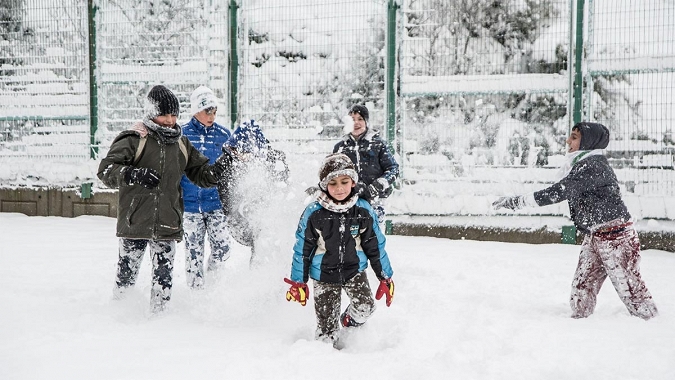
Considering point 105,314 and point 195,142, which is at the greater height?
point 195,142

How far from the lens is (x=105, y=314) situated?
167 inches

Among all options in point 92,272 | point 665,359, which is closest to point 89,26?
point 92,272

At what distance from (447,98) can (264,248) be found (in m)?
4.46

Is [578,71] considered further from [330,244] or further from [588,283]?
[330,244]

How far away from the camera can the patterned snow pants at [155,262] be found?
428cm

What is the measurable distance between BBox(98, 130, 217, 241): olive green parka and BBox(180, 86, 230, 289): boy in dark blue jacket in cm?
56

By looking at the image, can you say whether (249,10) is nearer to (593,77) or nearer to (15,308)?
(593,77)

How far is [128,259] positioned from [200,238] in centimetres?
77

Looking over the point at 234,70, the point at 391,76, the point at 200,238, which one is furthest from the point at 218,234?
the point at 234,70

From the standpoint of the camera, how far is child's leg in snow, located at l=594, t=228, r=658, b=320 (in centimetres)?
433

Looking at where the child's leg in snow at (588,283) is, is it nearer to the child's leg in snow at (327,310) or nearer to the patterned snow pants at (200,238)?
the child's leg in snow at (327,310)

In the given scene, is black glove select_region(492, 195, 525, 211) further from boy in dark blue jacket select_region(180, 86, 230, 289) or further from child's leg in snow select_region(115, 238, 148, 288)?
child's leg in snow select_region(115, 238, 148, 288)

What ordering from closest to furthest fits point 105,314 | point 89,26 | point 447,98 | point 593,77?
point 105,314
point 593,77
point 447,98
point 89,26

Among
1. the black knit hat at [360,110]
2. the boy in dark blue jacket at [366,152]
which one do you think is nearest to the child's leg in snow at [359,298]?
the boy in dark blue jacket at [366,152]
